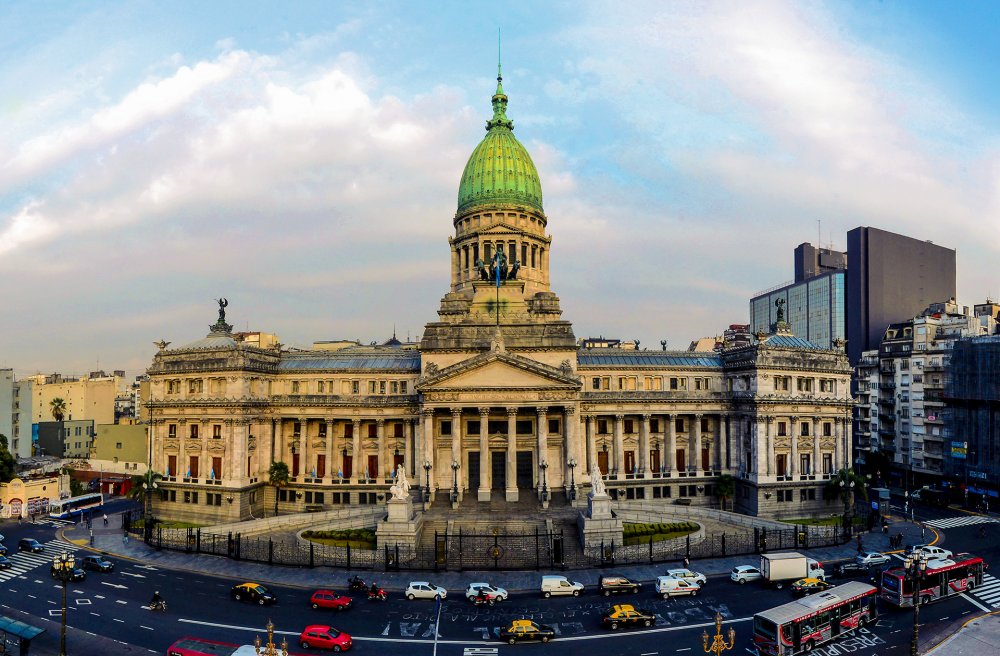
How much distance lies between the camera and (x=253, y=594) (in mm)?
51781

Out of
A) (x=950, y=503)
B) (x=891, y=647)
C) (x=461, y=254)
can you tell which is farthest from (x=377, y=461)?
(x=950, y=503)

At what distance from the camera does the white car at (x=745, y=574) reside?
183ft

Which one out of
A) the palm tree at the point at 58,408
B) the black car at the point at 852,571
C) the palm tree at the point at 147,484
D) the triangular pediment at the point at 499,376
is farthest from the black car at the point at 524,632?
the palm tree at the point at 58,408

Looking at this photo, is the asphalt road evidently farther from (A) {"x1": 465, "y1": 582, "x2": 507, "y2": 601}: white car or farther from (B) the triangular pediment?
(B) the triangular pediment

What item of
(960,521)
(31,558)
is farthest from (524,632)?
(960,521)

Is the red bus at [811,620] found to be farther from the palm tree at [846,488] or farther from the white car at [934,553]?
the palm tree at [846,488]

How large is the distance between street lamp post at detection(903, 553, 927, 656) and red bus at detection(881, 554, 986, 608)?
26.3 inches

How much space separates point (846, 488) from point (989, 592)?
2313cm

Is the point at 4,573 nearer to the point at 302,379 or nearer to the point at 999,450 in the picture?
the point at 302,379

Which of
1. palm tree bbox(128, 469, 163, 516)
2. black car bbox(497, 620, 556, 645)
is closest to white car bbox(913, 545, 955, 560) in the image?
black car bbox(497, 620, 556, 645)

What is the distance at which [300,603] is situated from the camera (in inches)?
2047

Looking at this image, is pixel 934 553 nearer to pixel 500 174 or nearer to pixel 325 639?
pixel 325 639

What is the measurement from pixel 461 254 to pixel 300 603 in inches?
2546

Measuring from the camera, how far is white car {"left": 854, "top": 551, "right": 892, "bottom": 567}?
2360 inches
